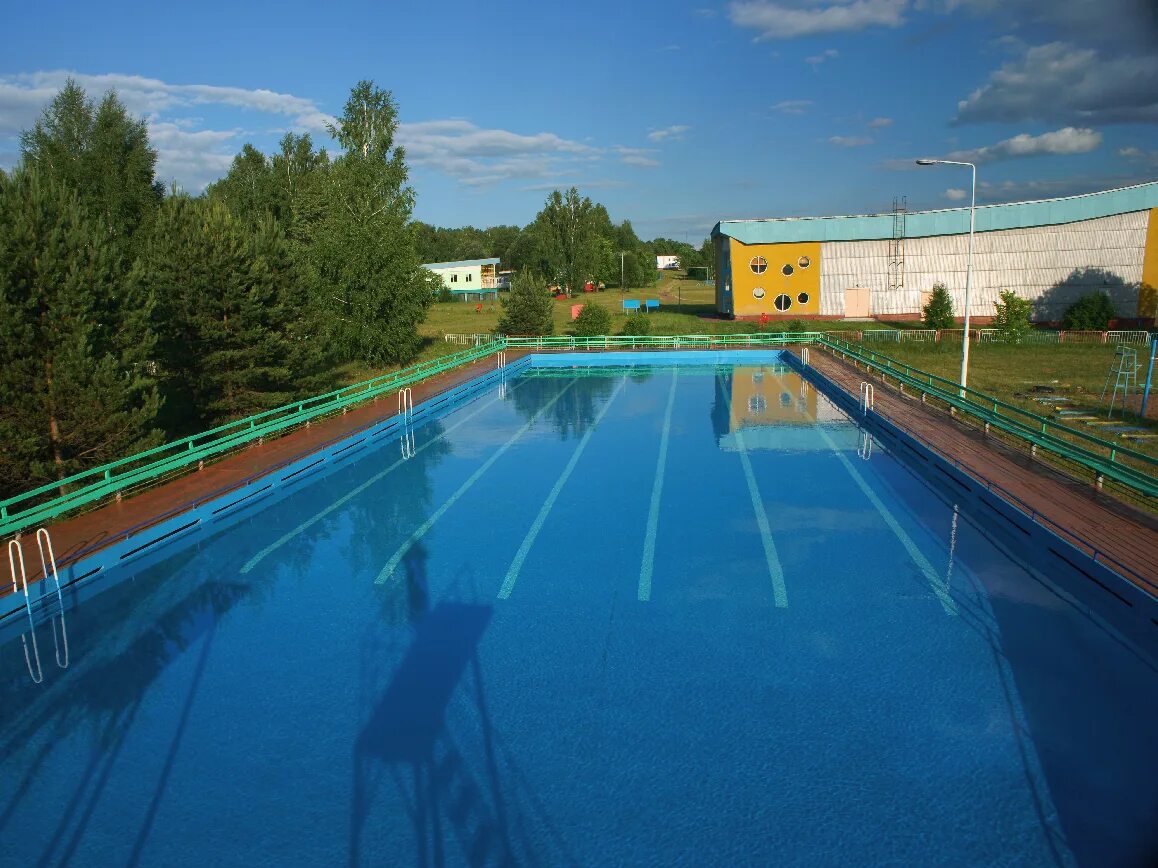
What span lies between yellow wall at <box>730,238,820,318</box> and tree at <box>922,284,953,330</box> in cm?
738

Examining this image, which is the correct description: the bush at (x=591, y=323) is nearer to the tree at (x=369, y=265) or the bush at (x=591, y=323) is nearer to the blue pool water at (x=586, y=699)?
the tree at (x=369, y=265)

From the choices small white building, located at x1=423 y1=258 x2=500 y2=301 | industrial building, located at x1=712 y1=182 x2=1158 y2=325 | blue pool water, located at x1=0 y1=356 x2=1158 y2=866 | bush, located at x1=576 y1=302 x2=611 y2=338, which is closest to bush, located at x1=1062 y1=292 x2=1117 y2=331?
industrial building, located at x1=712 y1=182 x2=1158 y2=325

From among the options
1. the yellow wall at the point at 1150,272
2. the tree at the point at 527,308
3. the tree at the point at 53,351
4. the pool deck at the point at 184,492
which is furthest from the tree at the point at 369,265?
the yellow wall at the point at 1150,272

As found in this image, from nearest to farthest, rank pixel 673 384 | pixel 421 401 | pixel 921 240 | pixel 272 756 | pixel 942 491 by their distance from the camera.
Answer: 1. pixel 272 756
2. pixel 942 491
3. pixel 421 401
4. pixel 673 384
5. pixel 921 240

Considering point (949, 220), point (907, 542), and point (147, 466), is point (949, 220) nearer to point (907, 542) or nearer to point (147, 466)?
point (907, 542)

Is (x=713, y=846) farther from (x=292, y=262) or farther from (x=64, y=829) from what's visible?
(x=292, y=262)

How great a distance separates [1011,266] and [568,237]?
47.6 metres

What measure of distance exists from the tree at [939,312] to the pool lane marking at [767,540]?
103 feet

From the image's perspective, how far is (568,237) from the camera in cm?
8506

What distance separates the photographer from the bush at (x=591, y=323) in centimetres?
4216

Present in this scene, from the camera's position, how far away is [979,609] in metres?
9.57

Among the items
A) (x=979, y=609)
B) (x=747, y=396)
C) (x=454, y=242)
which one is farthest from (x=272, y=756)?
(x=454, y=242)

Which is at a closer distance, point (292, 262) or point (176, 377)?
point (176, 377)

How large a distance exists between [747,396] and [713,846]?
71.1 feet
